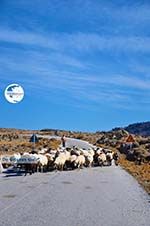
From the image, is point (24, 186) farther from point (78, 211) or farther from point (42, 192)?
point (78, 211)

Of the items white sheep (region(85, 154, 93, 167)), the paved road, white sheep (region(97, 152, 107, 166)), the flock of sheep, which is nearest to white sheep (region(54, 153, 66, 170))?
the flock of sheep

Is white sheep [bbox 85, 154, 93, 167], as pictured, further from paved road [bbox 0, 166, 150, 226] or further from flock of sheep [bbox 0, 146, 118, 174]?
paved road [bbox 0, 166, 150, 226]

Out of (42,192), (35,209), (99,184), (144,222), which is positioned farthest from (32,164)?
(144,222)

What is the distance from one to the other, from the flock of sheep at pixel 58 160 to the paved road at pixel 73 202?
4534mm

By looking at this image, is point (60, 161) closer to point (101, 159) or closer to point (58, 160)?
point (58, 160)

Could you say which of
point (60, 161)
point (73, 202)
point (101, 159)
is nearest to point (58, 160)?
point (60, 161)

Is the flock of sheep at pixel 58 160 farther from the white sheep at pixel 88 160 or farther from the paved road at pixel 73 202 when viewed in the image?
the paved road at pixel 73 202

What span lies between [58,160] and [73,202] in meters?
16.0

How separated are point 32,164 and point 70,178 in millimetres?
4505

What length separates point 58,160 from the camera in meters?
32.8

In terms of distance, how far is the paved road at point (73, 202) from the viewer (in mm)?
13297

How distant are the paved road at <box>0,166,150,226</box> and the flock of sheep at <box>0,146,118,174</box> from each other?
4534 mm

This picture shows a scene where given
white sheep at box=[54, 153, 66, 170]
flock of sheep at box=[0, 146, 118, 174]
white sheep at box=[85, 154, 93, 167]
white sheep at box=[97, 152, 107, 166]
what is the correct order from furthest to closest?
white sheep at box=[97, 152, 107, 166] → white sheep at box=[85, 154, 93, 167] → white sheep at box=[54, 153, 66, 170] → flock of sheep at box=[0, 146, 118, 174]

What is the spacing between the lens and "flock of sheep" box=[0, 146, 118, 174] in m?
30.5
